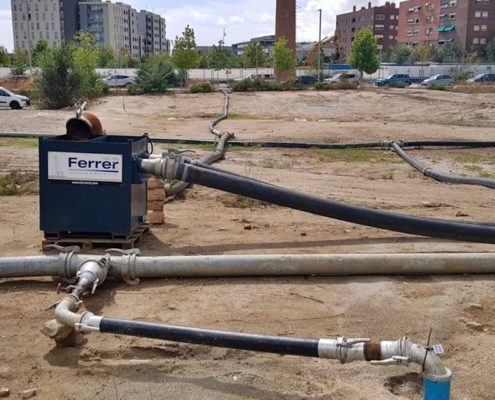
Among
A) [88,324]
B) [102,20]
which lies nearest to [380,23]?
[102,20]

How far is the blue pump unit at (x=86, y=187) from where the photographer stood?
634cm

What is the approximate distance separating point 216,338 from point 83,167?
3.22m

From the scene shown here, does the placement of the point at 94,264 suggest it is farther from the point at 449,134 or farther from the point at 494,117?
the point at 494,117

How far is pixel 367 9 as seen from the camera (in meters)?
127

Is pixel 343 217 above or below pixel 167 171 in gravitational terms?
below

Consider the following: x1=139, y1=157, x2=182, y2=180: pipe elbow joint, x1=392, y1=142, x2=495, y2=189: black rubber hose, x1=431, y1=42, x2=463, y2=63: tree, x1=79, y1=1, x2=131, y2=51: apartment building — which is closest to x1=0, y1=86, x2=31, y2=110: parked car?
x1=392, y1=142, x2=495, y2=189: black rubber hose

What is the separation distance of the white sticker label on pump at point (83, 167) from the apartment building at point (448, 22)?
338 feet

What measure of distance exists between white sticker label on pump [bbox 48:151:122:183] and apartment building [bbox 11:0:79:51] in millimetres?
136467

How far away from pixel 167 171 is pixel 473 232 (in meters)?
3.26

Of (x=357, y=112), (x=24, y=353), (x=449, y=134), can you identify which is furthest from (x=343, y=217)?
(x=357, y=112)

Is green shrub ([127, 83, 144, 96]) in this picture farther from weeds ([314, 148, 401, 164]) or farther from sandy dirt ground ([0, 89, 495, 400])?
sandy dirt ground ([0, 89, 495, 400])

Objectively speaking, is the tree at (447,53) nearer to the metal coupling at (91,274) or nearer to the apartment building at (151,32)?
the apartment building at (151,32)

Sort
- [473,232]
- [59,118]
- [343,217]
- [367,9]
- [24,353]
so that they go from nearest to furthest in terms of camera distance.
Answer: [24,353]
[473,232]
[343,217]
[59,118]
[367,9]

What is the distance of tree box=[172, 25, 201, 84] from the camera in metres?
54.9
